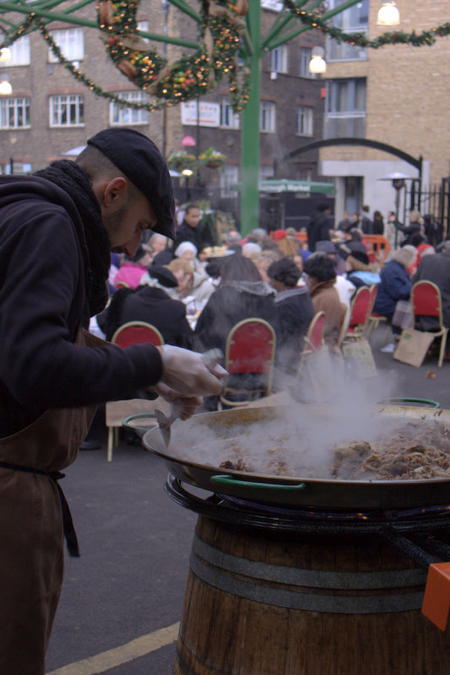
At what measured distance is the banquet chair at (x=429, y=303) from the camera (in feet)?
33.7

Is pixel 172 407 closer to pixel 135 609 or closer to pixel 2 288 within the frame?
pixel 2 288

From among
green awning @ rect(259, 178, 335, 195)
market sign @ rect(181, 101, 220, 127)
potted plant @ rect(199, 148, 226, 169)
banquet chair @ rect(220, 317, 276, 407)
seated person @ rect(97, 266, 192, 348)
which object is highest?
market sign @ rect(181, 101, 220, 127)

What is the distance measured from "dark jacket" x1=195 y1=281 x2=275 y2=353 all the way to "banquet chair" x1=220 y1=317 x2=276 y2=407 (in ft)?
0.45

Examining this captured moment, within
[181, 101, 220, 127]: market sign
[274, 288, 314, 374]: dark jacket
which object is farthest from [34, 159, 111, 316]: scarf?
[181, 101, 220, 127]: market sign

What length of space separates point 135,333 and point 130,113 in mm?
29894

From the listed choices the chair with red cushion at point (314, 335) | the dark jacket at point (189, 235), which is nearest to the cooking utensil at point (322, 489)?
the chair with red cushion at point (314, 335)

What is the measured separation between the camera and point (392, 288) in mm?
10906

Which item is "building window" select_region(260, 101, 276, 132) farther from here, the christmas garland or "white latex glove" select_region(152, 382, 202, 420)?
"white latex glove" select_region(152, 382, 202, 420)

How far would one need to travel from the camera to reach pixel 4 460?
72.4 inches

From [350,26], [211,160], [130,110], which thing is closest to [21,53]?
[130,110]

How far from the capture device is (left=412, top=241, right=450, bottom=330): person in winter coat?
407 inches

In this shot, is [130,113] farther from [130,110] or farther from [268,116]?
[268,116]

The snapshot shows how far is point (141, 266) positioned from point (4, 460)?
767cm

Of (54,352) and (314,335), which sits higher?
(54,352)
